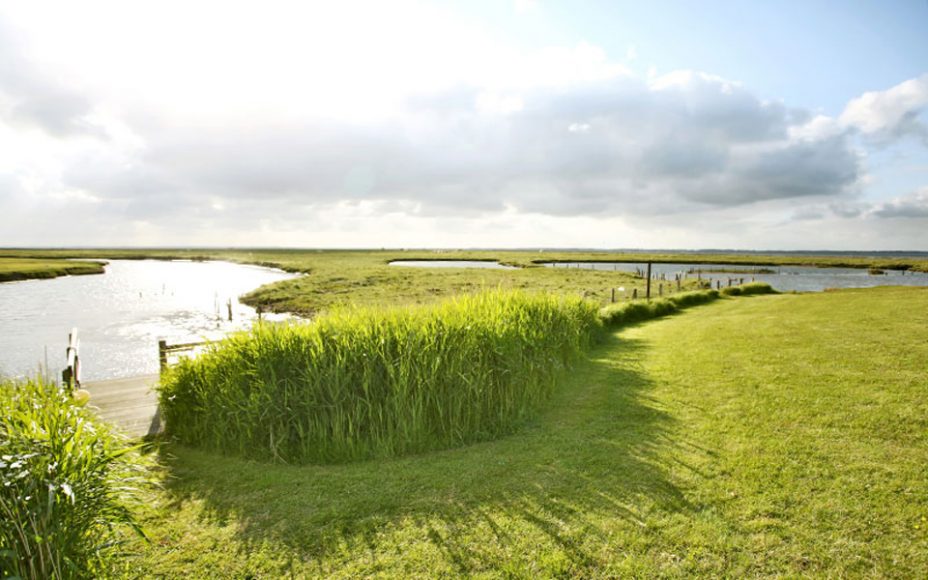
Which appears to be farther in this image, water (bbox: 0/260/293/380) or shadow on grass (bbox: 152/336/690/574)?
water (bbox: 0/260/293/380)

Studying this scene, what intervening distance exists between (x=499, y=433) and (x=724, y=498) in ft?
13.9

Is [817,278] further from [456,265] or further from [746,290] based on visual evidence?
[456,265]

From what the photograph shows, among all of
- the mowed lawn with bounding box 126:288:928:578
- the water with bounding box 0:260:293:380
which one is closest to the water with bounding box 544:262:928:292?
the mowed lawn with bounding box 126:288:928:578

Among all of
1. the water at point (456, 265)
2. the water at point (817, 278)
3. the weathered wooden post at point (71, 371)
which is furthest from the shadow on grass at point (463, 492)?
the water at point (456, 265)

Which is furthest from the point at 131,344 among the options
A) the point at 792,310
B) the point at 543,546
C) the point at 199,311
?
the point at 792,310

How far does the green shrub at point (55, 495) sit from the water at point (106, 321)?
1446cm

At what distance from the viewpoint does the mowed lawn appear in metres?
5.11

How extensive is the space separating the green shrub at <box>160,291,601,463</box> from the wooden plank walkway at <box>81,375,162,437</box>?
119cm

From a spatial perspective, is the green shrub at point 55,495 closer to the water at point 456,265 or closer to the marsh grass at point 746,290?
the marsh grass at point 746,290

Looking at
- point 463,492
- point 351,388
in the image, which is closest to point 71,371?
point 351,388

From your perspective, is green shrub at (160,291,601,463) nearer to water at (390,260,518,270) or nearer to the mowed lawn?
the mowed lawn

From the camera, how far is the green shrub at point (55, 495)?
425cm

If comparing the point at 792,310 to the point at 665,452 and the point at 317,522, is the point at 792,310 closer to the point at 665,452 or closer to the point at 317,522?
the point at 665,452

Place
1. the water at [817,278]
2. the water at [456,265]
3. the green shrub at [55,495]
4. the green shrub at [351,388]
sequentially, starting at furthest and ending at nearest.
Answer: the water at [456,265]
the water at [817,278]
the green shrub at [351,388]
the green shrub at [55,495]
